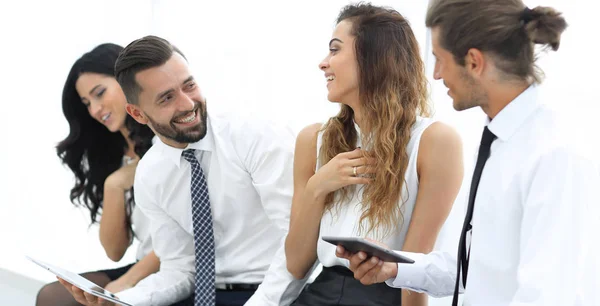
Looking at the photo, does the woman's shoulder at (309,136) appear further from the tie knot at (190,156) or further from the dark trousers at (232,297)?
the dark trousers at (232,297)

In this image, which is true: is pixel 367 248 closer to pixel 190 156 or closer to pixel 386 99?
pixel 386 99

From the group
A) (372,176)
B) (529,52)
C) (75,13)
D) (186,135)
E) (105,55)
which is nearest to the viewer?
(529,52)

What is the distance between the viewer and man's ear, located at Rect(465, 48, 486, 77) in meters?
1.69

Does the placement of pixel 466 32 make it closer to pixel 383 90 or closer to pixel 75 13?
pixel 383 90

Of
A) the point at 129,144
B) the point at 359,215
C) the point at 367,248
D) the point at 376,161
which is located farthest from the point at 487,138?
the point at 129,144

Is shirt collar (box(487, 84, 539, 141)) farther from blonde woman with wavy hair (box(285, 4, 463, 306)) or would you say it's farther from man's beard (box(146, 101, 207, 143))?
man's beard (box(146, 101, 207, 143))

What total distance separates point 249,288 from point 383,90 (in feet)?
3.40

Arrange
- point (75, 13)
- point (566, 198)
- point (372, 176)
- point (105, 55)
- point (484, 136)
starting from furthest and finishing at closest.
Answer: point (75, 13)
point (105, 55)
point (372, 176)
point (484, 136)
point (566, 198)

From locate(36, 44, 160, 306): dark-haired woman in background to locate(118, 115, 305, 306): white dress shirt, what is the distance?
332mm

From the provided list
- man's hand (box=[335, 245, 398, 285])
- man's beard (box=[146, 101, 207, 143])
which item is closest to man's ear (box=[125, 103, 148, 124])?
man's beard (box=[146, 101, 207, 143])

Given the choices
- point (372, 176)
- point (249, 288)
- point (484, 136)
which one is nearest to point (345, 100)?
point (372, 176)

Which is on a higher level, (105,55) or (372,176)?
(105,55)

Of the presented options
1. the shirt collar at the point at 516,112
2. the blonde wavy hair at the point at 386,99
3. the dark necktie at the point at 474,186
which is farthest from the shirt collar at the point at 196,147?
the shirt collar at the point at 516,112

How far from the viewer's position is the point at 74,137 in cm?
363
